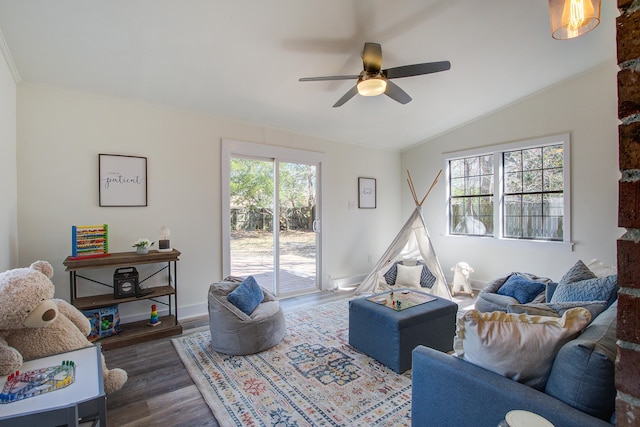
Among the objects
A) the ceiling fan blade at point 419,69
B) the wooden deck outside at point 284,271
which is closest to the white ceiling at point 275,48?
the ceiling fan blade at point 419,69

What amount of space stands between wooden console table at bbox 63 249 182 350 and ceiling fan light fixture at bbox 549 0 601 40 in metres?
3.56

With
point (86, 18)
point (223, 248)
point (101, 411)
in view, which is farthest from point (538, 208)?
point (86, 18)

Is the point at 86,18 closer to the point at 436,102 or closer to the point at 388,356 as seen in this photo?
the point at 388,356

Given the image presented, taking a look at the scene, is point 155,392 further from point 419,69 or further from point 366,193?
point 366,193

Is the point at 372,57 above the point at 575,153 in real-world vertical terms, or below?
above

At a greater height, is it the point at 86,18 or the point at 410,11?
the point at 410,11

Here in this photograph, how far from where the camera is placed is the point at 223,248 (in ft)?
12.5

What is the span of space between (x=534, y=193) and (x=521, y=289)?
1971 millimetres

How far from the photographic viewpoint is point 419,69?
246 cm

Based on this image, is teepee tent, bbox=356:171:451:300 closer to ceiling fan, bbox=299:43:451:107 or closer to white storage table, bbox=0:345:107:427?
ceiling fan, bbox=299:43:451:107

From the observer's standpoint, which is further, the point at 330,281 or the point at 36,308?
the point at 330,281

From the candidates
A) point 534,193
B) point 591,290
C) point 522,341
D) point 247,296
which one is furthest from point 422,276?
point 522,341

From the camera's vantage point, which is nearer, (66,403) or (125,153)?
(66,403)

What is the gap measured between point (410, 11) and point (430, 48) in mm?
611
